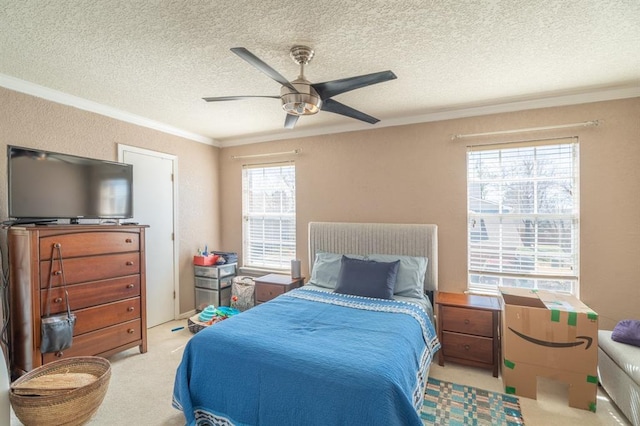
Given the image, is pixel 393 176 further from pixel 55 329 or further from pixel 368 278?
pixel 55 329

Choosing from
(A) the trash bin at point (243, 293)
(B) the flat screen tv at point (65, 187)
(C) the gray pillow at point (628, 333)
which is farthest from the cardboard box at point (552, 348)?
(B) the flat screen tv at point (65, 187)

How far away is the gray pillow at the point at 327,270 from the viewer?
3451mm

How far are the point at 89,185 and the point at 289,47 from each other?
7.78 ft

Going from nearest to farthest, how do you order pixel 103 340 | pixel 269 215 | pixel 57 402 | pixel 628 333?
pixel 57 402, pixel 628 333, pixel 103 340, pixel 269 215

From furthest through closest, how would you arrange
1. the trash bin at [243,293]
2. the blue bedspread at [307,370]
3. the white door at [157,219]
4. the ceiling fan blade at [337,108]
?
the trash bin at [243,293], the white door at [157,219], the ceiling fan blade at [337,108], the blue bedspread at [307,370]

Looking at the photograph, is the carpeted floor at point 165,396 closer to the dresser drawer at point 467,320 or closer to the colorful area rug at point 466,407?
the colorful area rug at point 466,407

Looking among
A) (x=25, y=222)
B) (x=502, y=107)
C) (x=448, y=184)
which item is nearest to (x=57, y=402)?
(x=25, y=222)

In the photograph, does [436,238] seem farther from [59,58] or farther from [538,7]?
[59,58]

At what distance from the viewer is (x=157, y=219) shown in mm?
3934

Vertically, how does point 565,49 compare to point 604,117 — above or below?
above

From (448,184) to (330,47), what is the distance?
2.10 meters

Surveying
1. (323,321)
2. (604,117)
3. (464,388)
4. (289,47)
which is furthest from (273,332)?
(604,117)

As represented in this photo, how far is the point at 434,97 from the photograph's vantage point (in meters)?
3.06

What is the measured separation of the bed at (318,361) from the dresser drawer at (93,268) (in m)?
1.38
